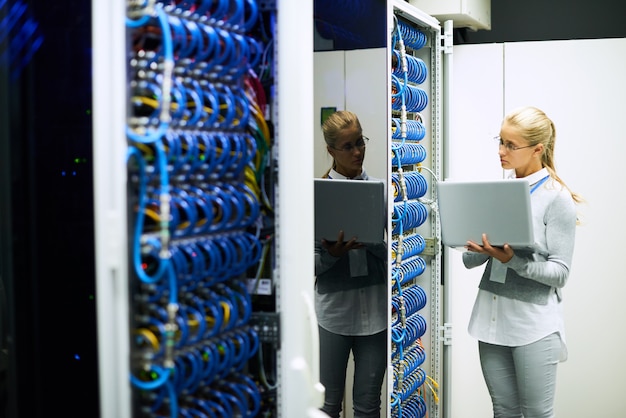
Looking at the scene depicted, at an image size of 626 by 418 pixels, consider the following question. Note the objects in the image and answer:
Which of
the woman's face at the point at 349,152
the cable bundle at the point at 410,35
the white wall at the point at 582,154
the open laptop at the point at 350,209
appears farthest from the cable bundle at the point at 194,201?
the white wall at the point at 582,154

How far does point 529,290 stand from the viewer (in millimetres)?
3367

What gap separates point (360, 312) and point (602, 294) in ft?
5.56

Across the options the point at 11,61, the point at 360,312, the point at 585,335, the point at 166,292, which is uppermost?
the point at 11,61

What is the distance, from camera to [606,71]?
438cm

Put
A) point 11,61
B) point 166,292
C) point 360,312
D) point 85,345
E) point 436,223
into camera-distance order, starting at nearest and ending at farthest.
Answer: point 166,292 < point 11,61 < point 85,345 < point 360,312 < point 436,223

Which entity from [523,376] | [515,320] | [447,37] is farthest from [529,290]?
[447,37]

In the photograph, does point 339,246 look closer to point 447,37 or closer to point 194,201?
point 194,201

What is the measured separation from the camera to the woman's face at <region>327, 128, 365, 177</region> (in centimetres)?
329

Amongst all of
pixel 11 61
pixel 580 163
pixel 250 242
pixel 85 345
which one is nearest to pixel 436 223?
pixel 580 163

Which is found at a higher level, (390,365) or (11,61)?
(11,61)

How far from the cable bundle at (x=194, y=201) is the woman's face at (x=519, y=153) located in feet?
4.51

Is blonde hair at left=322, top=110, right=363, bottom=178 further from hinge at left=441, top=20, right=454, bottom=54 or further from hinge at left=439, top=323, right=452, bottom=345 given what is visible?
hinge at left=439, top=323, right=452, bottom=345

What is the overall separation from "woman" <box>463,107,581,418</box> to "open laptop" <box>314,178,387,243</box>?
41cm

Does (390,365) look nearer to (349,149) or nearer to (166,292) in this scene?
(349,149)
